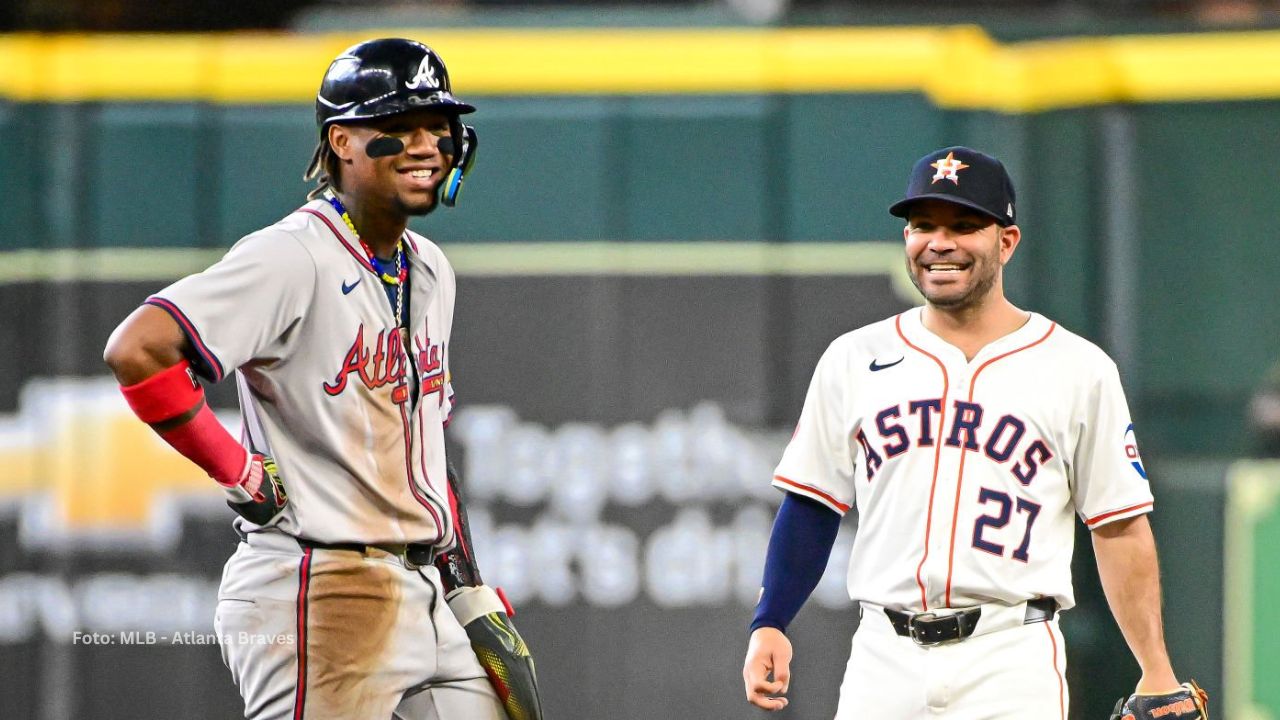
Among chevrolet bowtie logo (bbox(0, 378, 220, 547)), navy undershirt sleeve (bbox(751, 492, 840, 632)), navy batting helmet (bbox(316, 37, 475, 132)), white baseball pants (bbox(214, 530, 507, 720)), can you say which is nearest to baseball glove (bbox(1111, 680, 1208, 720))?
navy undershirt sleeve (bbox(751, 492, 840, 632))

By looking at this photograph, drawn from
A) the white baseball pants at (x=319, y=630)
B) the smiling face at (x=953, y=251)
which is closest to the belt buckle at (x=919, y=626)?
the smiling face at (x=953, y=251)

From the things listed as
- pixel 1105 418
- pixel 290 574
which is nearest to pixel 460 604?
pixel 290 574

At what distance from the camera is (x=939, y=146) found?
4715 millimetres

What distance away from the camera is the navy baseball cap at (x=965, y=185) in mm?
2611

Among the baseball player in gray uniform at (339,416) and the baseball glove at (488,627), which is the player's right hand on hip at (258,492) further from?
the baseball glove at (488,627)

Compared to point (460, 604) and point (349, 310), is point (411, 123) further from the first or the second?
point (460, 604)

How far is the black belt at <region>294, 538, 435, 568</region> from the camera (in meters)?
2.46

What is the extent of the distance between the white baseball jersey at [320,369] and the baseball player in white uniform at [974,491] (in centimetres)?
70

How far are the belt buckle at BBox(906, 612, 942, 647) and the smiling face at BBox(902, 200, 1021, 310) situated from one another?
513mm

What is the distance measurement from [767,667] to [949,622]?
12.8 inches

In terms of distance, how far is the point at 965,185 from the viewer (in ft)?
8.61

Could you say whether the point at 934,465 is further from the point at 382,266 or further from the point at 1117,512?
the point at 382,266

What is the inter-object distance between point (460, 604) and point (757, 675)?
51 cm

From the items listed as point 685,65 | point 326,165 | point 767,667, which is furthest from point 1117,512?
point 685,65
